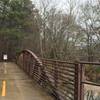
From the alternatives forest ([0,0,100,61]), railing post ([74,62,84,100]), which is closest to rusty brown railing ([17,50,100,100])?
railing post ([74,62,84,100])

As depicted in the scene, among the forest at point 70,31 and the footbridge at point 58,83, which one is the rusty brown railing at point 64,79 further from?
the forest at point 70,31

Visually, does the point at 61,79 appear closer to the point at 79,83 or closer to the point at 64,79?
the point at 64,79

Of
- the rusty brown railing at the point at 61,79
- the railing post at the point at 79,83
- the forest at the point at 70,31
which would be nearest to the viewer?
the railing post at the point at 79,83

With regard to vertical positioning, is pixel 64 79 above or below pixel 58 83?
above

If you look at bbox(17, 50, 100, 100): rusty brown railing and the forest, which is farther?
the forest

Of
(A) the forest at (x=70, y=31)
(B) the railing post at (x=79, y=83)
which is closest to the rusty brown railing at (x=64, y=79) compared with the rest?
(B) the railing post at (x=79, y=83)

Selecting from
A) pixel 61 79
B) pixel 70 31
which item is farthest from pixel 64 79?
pixel 70 31

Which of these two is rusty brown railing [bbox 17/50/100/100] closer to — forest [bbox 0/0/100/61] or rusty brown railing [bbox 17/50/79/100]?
rusty brown railing [bbox 17/50/79/100]

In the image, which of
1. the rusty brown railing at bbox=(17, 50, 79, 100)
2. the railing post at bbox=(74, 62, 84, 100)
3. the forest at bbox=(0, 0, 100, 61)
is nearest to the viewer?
the railing post at bbox=(74, 62, 84, 100)

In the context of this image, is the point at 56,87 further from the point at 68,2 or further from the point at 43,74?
the point at 68,2

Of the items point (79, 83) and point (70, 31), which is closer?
point (79, 83)

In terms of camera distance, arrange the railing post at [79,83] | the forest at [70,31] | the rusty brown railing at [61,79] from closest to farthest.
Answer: the railing post at [79,83] < the rusty brown railing at [61,79] < the forest at [70,31]

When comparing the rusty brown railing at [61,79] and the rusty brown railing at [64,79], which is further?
the rusty brown railing at [61,79]

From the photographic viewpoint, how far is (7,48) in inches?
2613
